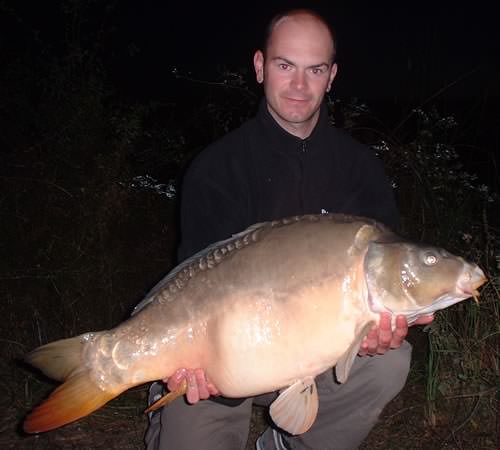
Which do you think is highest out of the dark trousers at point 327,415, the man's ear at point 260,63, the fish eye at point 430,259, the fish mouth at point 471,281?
the man's ear at point 260,63

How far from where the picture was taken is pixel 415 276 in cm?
150

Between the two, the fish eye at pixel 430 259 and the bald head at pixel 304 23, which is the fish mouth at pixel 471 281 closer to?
the fish eye at pixel 430 259

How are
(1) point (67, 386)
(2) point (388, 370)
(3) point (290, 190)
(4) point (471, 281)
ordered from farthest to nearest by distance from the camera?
(3) point (290, 190)
(2) point (388, 370)
(1) point (67, 386)
(4) point (471, 281)

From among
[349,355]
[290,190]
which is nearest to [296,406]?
[349,355]

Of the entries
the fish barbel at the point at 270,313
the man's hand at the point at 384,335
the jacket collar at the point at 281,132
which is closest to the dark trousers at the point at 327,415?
the man's hand at the point at 384,335

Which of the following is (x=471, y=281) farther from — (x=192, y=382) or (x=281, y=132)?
(x=281, y=132)

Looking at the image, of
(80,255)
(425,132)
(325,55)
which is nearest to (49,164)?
(80,255)

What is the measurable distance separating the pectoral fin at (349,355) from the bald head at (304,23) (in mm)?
1056

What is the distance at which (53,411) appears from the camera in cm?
156

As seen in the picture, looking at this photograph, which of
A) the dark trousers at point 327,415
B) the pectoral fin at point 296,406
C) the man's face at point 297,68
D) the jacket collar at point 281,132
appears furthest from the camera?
the jacket collar at point 281,132

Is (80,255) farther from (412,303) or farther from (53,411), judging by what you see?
(412,303)

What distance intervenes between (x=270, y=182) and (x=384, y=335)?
0.74m

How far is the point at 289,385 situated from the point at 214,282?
0.37 m

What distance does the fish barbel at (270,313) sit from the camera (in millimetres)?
1510
